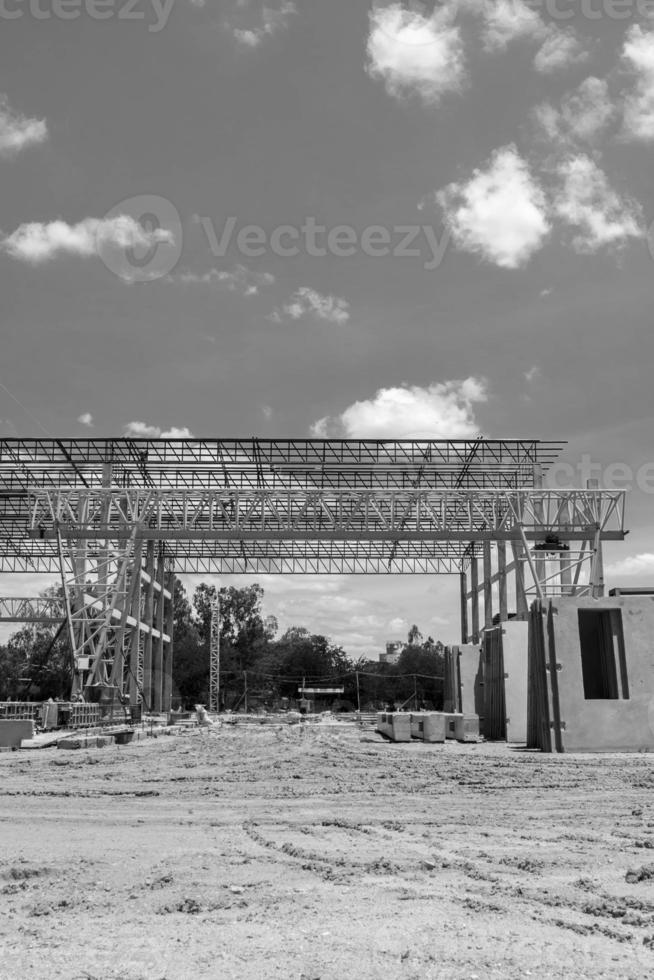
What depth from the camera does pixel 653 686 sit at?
57.0ft

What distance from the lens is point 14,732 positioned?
72.4 feet

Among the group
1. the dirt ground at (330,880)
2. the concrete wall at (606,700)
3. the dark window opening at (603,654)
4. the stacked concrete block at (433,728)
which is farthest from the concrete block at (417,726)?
the dirt ground at (330,880)

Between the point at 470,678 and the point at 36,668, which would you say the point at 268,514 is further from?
the point at 36,668

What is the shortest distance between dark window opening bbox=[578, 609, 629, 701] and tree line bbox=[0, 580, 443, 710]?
6341 centimetres

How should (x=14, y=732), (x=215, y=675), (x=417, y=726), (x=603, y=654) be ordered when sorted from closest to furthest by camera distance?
1. (x=603, y=654)
2. (x=14, y=732)
3. (x=417, y=726)
4. (x=215, y=675)

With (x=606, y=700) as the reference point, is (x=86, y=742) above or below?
below

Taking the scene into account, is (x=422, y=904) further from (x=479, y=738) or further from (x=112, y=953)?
(x=479, y=738)

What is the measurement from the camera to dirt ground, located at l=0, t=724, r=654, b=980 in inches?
173

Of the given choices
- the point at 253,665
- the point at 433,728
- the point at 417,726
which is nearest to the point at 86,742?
the point at 417,726

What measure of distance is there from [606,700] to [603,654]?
154 cm

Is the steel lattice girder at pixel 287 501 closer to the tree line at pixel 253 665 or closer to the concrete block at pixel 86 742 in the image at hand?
the concrete block at pixel 86 742

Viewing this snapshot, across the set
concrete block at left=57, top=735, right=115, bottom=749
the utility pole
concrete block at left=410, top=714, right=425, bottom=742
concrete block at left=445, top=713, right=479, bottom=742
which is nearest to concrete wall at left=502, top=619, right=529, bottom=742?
concrete block at left=445, top=713, right=479, bottom=742

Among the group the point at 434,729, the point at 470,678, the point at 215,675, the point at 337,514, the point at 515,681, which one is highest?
the point at 337,514

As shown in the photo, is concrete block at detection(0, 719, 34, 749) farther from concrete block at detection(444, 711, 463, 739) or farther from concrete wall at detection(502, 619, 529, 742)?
concrete wall at detection(502, 619, 529, 742)
